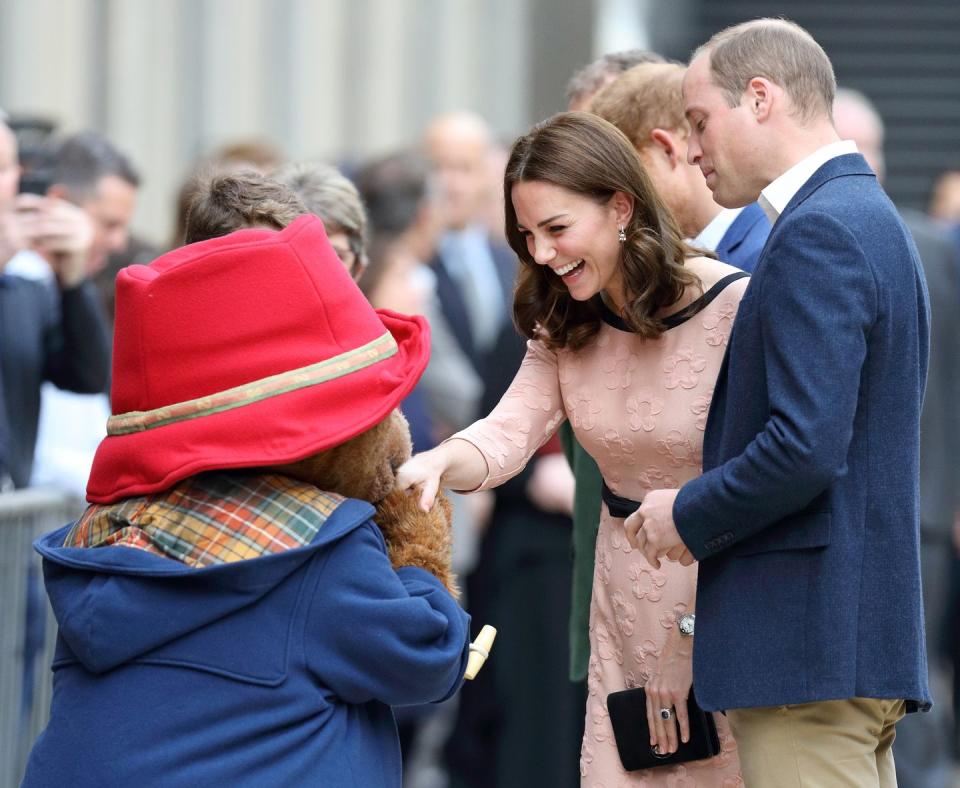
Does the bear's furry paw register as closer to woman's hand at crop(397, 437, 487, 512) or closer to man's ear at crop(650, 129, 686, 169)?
woman's hand at crop(397, 437, 487, 512)

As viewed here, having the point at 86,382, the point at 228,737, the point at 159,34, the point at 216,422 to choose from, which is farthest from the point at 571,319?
the point at 159,34

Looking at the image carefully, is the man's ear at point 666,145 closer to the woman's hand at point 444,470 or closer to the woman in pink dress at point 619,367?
the woman in pink dress at point 619,367

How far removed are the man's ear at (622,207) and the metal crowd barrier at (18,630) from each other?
210cm

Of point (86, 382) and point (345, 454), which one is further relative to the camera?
point (86, 382)

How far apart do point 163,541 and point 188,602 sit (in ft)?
0.33

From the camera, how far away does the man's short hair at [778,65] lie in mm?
2912

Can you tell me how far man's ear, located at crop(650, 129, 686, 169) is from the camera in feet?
11.5

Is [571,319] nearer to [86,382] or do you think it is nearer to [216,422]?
[216,422]

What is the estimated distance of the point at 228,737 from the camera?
2.58 metres

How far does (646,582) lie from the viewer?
3215 millimetres

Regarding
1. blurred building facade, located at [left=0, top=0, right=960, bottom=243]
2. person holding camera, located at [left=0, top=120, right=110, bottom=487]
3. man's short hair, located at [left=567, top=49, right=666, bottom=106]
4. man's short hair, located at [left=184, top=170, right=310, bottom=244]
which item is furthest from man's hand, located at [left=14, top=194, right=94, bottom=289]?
blurred building facade, located at [left=0, top=0, right=960, bottom=243]

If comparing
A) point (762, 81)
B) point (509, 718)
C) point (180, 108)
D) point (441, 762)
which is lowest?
point (441, 762)

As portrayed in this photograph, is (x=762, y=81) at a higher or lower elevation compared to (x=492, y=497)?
higher

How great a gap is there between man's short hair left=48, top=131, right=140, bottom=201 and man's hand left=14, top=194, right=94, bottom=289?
0.65 m
